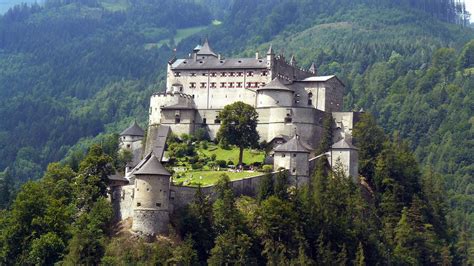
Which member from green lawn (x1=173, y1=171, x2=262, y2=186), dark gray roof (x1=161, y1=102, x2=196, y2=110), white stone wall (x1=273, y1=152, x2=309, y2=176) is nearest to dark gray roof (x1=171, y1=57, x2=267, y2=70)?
dark gray roof (x1=161, y1=102, x2=196, y2=110)

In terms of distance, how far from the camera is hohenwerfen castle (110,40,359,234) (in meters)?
92.2

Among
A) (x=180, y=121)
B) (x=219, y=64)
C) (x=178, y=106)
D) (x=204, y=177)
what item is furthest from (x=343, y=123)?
(x=204, y=177)

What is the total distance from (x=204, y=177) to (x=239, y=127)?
852cm

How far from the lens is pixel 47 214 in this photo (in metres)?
85.9

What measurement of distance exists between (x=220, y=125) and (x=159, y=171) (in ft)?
69.0

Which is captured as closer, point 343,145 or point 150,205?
point 150,205

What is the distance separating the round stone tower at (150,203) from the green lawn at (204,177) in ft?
25.8

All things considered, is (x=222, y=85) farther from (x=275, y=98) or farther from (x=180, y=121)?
(x=275, y=98)

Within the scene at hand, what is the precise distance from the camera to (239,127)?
98.4m

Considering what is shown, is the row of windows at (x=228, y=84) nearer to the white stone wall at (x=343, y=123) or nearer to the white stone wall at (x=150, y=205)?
the white stone wall at (x=343, y=123)

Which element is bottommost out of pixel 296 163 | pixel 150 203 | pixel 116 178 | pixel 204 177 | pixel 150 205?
pixel 150 205

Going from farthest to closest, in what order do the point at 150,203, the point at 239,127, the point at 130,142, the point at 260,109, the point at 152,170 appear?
1. the point at 130,142
2. the point at 260,109
3. the point at 239,127
4. the point at 152,170
5. the point at 150,203

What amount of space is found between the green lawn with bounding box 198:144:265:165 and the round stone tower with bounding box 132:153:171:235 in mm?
17740

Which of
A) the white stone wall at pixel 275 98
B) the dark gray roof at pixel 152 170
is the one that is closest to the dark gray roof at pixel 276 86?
the white stone wall at pixel 275 98
